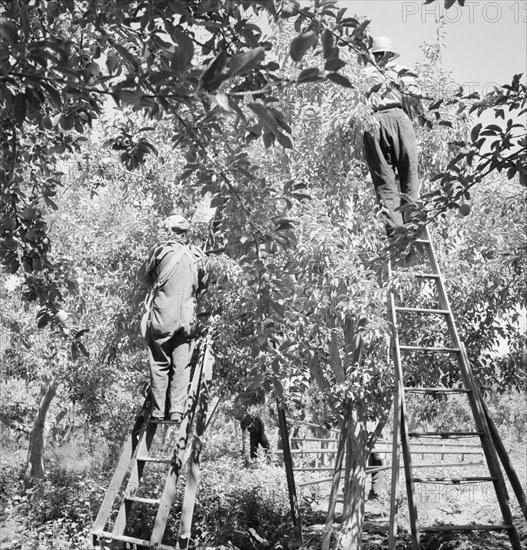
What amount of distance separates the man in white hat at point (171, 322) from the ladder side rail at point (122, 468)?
0.15 metres

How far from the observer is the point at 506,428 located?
3534cm

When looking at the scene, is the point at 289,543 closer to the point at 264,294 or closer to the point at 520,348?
the point at 520,348

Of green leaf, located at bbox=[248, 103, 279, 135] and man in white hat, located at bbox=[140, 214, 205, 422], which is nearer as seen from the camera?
green leaf, located at bbox=[248, 103, 279, 135]

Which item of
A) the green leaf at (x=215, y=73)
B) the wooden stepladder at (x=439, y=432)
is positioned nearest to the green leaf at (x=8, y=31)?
the green leaf at (x=215, y=73)

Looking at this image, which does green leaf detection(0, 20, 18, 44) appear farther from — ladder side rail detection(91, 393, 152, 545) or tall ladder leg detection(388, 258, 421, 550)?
ladder side rail detection(91, 393, 152, 545)

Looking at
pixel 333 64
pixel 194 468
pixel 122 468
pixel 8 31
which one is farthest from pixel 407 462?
pixel 8 31

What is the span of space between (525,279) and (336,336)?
2042 mm

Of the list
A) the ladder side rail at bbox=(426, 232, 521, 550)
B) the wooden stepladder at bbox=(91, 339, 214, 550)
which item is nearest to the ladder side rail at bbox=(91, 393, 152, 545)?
the wooden stepladder at bbox=(91, 339, 214, 550)

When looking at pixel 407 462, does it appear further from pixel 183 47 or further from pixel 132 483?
pixel 183 47

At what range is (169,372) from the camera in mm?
5305

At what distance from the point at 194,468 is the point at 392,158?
10.5 ft

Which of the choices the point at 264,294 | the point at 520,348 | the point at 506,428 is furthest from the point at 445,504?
the point at 506,428

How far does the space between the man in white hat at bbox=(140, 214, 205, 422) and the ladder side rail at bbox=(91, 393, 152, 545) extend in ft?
0.48

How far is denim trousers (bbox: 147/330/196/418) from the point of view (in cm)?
519
